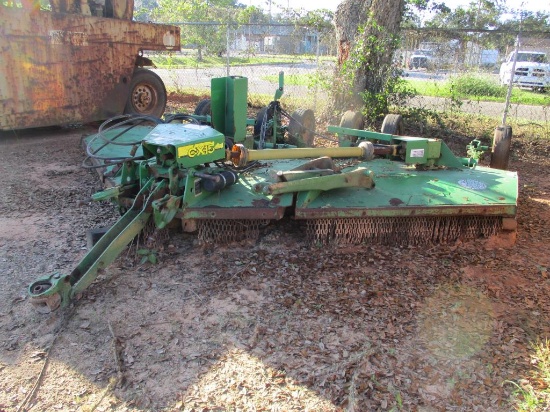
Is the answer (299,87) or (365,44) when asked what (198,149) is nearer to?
(365,44)

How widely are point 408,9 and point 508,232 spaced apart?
6.31 meters

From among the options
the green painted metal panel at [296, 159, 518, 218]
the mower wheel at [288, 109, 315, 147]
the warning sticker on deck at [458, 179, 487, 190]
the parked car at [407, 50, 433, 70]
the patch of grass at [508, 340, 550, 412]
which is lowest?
the patch of grass at [508, 340, 550, 412]

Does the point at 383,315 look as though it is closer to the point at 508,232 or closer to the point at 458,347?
the point at 458,347

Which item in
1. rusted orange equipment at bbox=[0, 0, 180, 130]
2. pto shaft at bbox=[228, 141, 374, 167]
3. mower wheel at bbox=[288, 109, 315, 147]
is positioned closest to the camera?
pto shaft at bbox=[228, 141, 374, 167]

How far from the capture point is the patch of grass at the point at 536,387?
8.43 feet

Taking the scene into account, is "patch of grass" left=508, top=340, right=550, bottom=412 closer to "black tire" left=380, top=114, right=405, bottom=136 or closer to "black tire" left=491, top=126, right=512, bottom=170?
"black tire" left=380, top=114, right=405, bottom=136

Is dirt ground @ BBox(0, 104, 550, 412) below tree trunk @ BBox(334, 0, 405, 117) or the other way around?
below

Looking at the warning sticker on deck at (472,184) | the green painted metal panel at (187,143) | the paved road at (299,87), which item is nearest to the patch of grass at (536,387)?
the warning sticker on deck at (472,184)

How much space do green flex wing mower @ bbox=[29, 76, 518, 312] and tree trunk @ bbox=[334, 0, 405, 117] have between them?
3951 mm

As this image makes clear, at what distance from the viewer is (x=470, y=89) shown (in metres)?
9.20

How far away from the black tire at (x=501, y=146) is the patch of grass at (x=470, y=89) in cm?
308

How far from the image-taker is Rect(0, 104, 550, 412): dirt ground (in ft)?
8.55

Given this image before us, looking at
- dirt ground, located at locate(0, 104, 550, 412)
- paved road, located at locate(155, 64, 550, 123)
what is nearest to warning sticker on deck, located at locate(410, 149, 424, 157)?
dirt ground, located at locate(0, 104, 550, 412)

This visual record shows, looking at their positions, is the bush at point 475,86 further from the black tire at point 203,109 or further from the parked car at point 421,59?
the black tire at point 203,109
